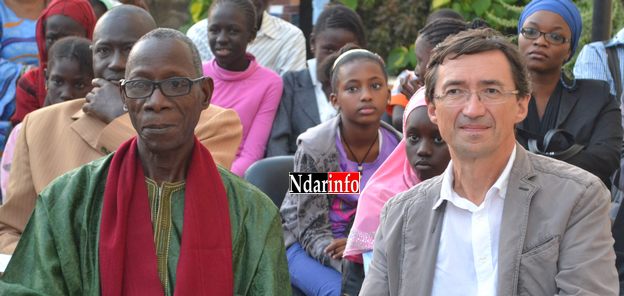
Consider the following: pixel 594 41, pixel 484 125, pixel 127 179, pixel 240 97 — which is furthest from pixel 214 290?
pixel 594 41

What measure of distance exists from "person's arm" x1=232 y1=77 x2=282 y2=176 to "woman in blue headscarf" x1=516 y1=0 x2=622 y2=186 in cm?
177

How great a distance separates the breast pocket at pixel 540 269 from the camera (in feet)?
9.86

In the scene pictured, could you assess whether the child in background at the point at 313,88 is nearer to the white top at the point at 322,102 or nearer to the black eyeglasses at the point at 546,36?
the white top at the point at 322,102

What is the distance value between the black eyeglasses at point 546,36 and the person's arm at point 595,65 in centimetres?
65

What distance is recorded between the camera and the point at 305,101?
6.43m

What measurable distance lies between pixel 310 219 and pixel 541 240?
2.01m

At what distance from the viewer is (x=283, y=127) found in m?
6.26

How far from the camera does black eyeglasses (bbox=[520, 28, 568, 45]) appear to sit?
17.1 ft

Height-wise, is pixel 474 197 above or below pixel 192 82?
below

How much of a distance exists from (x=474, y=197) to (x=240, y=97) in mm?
3257

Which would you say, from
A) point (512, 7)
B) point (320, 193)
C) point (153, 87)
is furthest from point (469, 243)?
point (512, 7)

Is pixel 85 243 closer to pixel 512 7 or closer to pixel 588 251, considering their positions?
pixel 588 251

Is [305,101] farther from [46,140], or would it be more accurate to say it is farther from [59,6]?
[46,140]

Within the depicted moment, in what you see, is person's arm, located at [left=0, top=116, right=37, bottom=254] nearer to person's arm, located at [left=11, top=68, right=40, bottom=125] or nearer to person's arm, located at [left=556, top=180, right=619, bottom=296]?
person's arm, located at [left=11, top=68, right=40, bottom=125]
